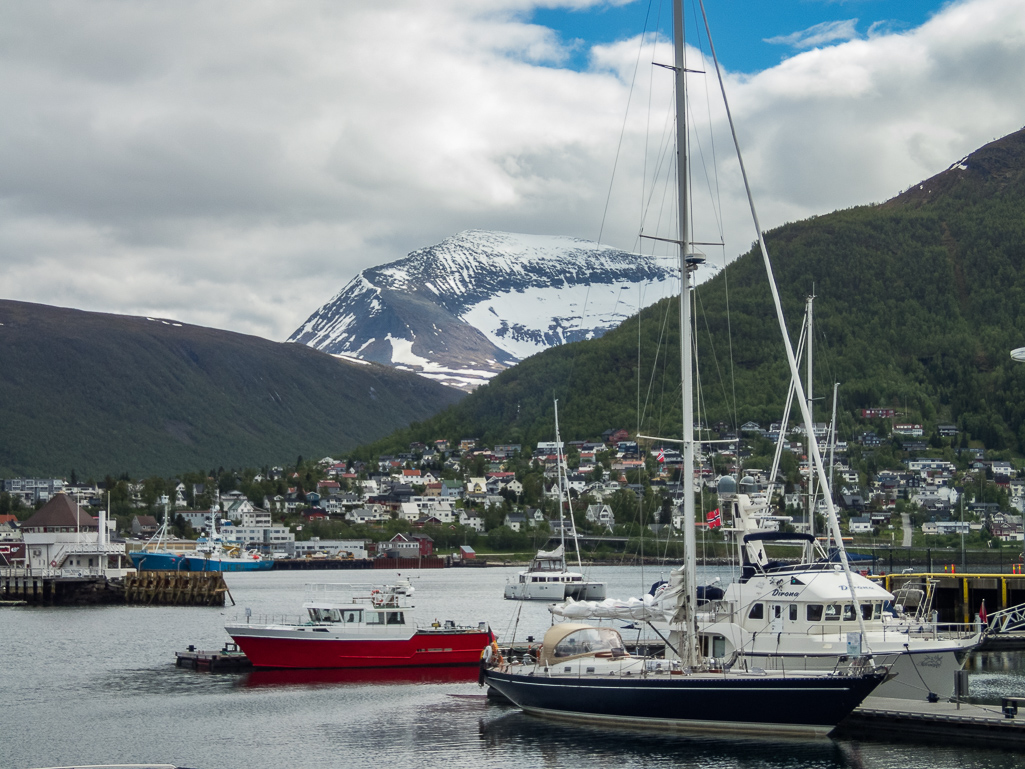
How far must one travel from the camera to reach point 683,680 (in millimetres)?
36031

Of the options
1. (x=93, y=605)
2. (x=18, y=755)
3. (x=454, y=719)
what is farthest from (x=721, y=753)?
(x=93, y=605)

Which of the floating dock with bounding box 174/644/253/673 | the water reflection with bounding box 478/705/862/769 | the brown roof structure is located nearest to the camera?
the water reflection with bounding box 478/705/862/769

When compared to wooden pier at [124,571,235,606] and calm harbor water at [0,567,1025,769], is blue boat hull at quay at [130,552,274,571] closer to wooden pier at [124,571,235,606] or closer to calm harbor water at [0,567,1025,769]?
wooden pier at [124,571,235,606]

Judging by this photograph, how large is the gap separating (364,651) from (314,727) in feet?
44.3

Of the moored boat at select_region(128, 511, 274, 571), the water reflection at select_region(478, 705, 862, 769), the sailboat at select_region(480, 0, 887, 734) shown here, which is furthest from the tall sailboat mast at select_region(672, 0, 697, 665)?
the moored boat at select_region(128, 511, 274, 571)

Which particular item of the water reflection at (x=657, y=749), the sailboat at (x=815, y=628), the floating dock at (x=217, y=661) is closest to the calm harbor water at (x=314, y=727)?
the water reflection at (x=657, y=749)

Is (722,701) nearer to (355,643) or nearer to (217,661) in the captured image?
(355,643)

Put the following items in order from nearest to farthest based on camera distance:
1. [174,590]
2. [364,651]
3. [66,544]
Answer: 1. [364,651]
2. [174,590]
3. [66,544]

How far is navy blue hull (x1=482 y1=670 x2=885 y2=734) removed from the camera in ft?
115

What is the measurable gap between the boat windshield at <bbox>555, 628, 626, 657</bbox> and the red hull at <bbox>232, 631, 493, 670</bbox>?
15.2m

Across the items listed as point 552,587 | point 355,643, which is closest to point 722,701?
point 355,643

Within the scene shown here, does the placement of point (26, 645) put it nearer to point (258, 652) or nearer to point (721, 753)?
point (258, 652)

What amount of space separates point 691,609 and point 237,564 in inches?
6546

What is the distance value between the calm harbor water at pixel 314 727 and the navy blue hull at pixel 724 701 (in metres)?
0.49
